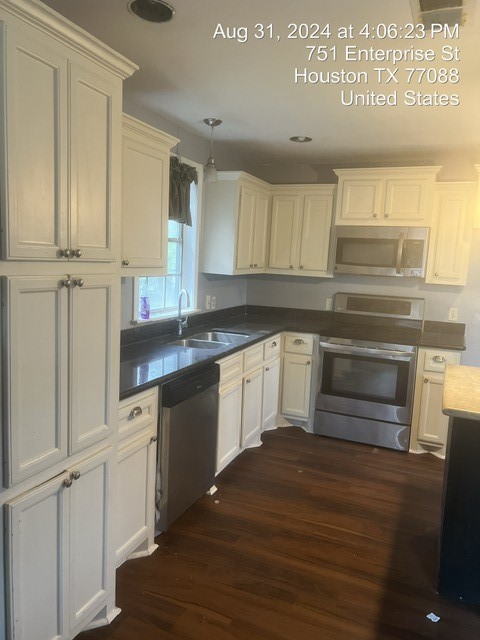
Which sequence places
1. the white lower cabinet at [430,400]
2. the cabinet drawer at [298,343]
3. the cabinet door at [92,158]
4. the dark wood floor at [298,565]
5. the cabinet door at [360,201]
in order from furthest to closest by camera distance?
the cabinet drawer at [298,343] → the cabinet door at [360,201] → the white lower cabinet at [430,400] → the dark wood floor at [298,565] → the cabinet door at [92,158]

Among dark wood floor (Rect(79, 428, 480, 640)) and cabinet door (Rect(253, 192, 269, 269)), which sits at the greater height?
cabinet door (Rect(253, 192, 269, 269))

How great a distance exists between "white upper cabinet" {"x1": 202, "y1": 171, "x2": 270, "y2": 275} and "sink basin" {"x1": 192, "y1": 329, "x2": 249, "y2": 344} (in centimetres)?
52

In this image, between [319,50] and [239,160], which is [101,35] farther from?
[239,160]

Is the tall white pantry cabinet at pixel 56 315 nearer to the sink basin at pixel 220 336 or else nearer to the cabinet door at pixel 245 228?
the sink basin at pixel 220 336

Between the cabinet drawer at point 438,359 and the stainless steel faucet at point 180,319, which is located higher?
the stainless steel faucet at point 180,319

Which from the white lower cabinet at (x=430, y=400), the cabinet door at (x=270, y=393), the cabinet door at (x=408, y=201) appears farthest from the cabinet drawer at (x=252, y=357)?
the cabinet door at (x=408, y=201)

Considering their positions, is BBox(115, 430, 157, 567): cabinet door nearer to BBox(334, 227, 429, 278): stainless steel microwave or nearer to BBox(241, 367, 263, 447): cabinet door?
BBox(241, 367, 263, 447): cabinet door

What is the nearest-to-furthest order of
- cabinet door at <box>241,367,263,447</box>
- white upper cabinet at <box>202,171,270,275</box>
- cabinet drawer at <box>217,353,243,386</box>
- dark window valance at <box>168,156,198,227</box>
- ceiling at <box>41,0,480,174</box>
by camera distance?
ceiling at <box>41,0,480,174</box> < cabinet drawer at <box>217,353,243,386</box> < dark window valance at <box>168,156,198,227</box> < cabinet door at <box>241,367,263,447</box> < white upper cabinet at <box>202,171,270,275</box>

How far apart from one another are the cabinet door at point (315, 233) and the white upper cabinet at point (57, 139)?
2806mm

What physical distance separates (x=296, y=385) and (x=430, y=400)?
1.12 m

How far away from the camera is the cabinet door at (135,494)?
7.12 ft

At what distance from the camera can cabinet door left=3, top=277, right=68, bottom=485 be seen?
1413mm

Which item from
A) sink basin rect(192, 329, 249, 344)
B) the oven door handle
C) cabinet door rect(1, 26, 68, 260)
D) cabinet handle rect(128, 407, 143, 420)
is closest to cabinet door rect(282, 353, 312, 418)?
the oven door handle

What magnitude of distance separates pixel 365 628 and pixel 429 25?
250cm
